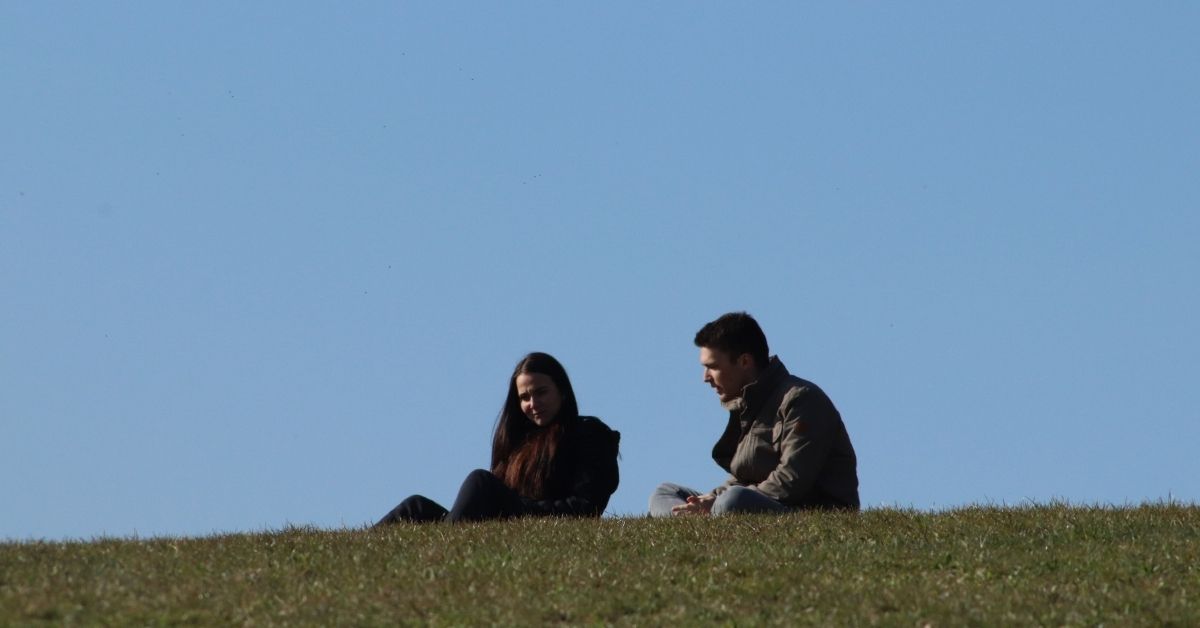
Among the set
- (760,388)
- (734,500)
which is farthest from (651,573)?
(760,388)

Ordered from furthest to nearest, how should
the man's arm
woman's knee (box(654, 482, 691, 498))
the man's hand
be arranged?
woman's knee (box(654, 482, 691, 498)) → the man's hand → the man's arm

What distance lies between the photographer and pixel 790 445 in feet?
58.3

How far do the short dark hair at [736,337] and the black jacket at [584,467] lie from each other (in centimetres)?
143

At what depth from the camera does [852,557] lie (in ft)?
49.8

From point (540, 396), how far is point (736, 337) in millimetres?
2168

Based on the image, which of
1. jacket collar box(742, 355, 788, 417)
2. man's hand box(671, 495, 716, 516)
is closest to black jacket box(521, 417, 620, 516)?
man's hand box(671, 495, 716, 516)

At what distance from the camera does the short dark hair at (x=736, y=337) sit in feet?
59.1

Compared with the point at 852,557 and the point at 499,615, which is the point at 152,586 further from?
the point at 852,557

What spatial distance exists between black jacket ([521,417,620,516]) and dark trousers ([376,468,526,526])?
0.76 feet

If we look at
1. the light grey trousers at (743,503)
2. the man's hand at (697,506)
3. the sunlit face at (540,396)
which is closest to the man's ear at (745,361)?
the light grey trousers at (743,503)

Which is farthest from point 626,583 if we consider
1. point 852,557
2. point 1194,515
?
point 1194,515

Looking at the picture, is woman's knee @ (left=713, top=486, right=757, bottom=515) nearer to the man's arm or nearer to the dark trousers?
the man's arm

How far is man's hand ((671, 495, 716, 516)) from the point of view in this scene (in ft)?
59.7

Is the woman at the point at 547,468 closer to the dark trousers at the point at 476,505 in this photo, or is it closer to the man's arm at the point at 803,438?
the dark trousers at the point at 476,505
